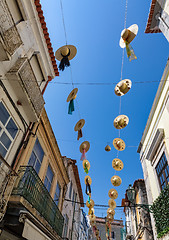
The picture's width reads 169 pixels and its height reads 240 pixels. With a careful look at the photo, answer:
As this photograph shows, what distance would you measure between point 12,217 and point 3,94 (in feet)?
12.4

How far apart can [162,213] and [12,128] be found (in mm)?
6951

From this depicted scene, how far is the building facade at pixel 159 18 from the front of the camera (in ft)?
24.7

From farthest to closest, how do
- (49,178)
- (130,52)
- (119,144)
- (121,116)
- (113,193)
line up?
(113,193) < (49,178) < (119,144) < (121,116) < (130,52)

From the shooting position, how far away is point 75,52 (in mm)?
5652

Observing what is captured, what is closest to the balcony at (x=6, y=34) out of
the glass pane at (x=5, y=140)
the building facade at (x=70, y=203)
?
the glass pane at (x=5, y=140)

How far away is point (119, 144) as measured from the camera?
24.6 feet

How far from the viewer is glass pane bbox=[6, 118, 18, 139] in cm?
550

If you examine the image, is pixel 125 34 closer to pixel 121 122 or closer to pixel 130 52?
pixel 130 52

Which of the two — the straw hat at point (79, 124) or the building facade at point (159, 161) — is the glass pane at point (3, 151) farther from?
the building facade at point (159, 161)

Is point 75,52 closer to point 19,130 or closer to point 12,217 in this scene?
point 19,130

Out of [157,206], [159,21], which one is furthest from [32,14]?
[157,206]

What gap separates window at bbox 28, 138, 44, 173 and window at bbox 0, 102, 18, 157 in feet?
5.87

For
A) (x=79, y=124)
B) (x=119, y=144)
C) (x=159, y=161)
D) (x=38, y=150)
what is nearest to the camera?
(x=79, y=124)

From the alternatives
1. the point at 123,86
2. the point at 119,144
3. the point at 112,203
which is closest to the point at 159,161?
the point at 119,144
